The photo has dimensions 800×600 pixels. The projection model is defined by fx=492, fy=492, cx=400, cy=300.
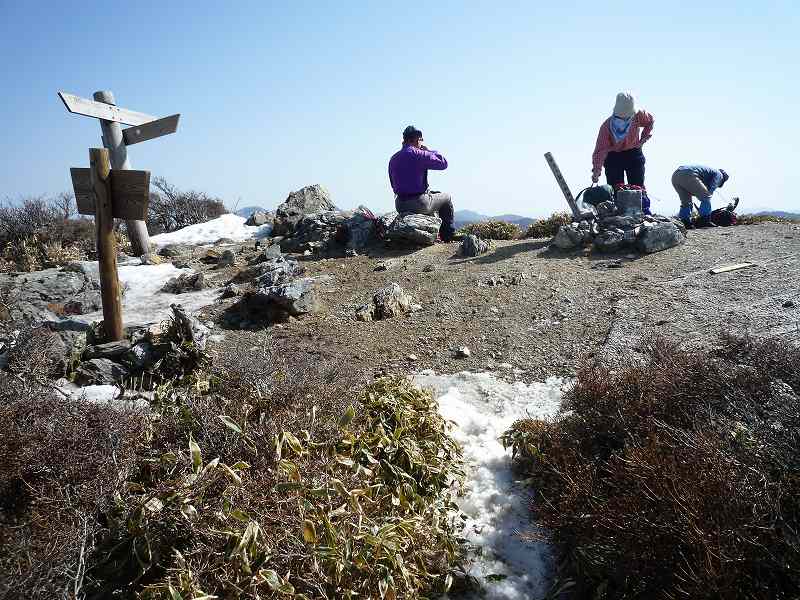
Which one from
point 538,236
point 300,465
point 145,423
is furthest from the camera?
point 538,236

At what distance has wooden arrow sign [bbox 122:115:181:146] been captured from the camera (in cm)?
916

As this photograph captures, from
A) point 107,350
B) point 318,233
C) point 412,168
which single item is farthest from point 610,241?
point 107,350

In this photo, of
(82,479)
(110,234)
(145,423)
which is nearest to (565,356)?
(145,423)

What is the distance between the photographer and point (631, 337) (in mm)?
4973

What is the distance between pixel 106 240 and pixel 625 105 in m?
8.07

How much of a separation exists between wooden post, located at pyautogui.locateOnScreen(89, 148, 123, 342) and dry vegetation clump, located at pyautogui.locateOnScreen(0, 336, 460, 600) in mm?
2200

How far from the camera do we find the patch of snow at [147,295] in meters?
6.51

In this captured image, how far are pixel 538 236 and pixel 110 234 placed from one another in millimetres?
7566

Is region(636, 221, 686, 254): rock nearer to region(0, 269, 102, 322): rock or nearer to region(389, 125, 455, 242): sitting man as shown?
region(389, 125, 455, 242): sitting man

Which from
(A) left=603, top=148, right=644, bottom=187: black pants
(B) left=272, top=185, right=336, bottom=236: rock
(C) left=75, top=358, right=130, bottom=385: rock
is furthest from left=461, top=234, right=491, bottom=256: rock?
(C) left=75, top=358, right=130, bottom=385: rock

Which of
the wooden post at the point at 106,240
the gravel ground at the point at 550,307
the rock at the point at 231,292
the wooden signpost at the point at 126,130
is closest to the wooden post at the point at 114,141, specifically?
the wooden signpost at the point at 126,130

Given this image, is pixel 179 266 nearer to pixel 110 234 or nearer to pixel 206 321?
pixel 206 321

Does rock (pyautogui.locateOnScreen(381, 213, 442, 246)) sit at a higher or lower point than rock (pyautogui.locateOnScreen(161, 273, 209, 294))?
higher

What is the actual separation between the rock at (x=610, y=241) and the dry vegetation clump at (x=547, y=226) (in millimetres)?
1772
